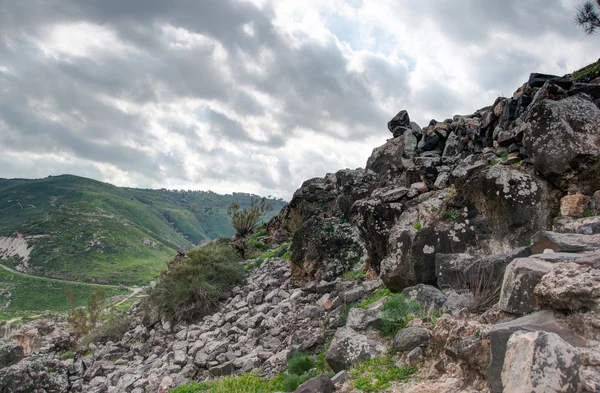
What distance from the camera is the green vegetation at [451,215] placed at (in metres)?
8.46

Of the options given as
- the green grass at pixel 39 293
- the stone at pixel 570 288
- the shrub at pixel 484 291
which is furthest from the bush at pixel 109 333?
the green grass at pixel 39 293

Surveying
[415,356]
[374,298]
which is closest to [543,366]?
[415,356]

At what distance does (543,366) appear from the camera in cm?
268

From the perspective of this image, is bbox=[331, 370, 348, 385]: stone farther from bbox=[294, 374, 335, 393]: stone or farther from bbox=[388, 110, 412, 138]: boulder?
bbox=[388, 110, 412, 138]: boulder

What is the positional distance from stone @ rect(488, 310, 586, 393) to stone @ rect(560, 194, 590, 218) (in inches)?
168

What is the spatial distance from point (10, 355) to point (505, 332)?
16.9 metres

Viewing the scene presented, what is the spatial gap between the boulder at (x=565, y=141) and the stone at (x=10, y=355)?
696 inches

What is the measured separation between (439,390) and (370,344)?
2.07m

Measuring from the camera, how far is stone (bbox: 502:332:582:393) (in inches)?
103

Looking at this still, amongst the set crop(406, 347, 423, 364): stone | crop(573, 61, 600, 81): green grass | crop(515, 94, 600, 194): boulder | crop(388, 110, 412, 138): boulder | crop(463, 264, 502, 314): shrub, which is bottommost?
crop(406, 347, 423, 364): stone

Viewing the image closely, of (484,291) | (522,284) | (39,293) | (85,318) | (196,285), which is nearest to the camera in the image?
(522,284)

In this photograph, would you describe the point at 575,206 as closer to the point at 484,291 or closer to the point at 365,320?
the point at 484,291

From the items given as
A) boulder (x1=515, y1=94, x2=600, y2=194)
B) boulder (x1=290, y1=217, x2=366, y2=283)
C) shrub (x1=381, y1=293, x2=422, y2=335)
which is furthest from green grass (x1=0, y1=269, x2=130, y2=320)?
boulder (x1=515, y1=94, x2=600, y2=194)

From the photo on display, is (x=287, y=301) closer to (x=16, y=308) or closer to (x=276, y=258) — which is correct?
(x=276, y=258)
